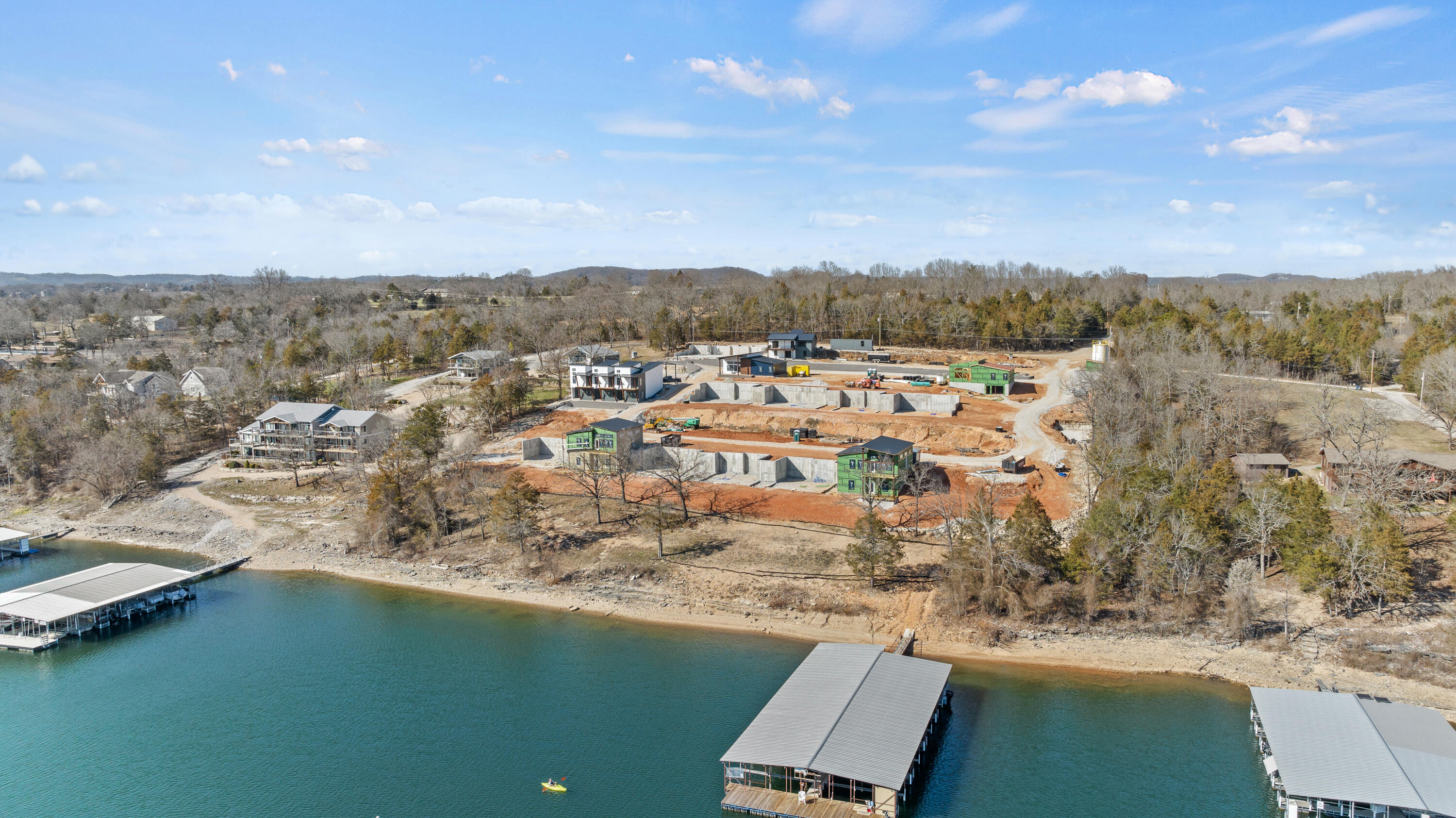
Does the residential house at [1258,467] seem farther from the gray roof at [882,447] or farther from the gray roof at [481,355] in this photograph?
the gray roof at [481,355]

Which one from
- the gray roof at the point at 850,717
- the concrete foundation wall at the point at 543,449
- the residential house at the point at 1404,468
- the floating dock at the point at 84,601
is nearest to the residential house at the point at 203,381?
the concrete foundation wall at the point at 543,449

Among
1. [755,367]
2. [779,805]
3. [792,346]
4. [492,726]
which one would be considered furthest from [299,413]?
[779,805]

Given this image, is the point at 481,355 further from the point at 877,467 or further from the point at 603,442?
the point at 877,467

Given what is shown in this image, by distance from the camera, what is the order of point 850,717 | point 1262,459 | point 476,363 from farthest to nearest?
point 476,363, point 1262,459, point 850,717

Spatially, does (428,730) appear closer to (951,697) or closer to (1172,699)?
(951,697)

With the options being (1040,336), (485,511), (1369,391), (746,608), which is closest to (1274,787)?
(746,608)
